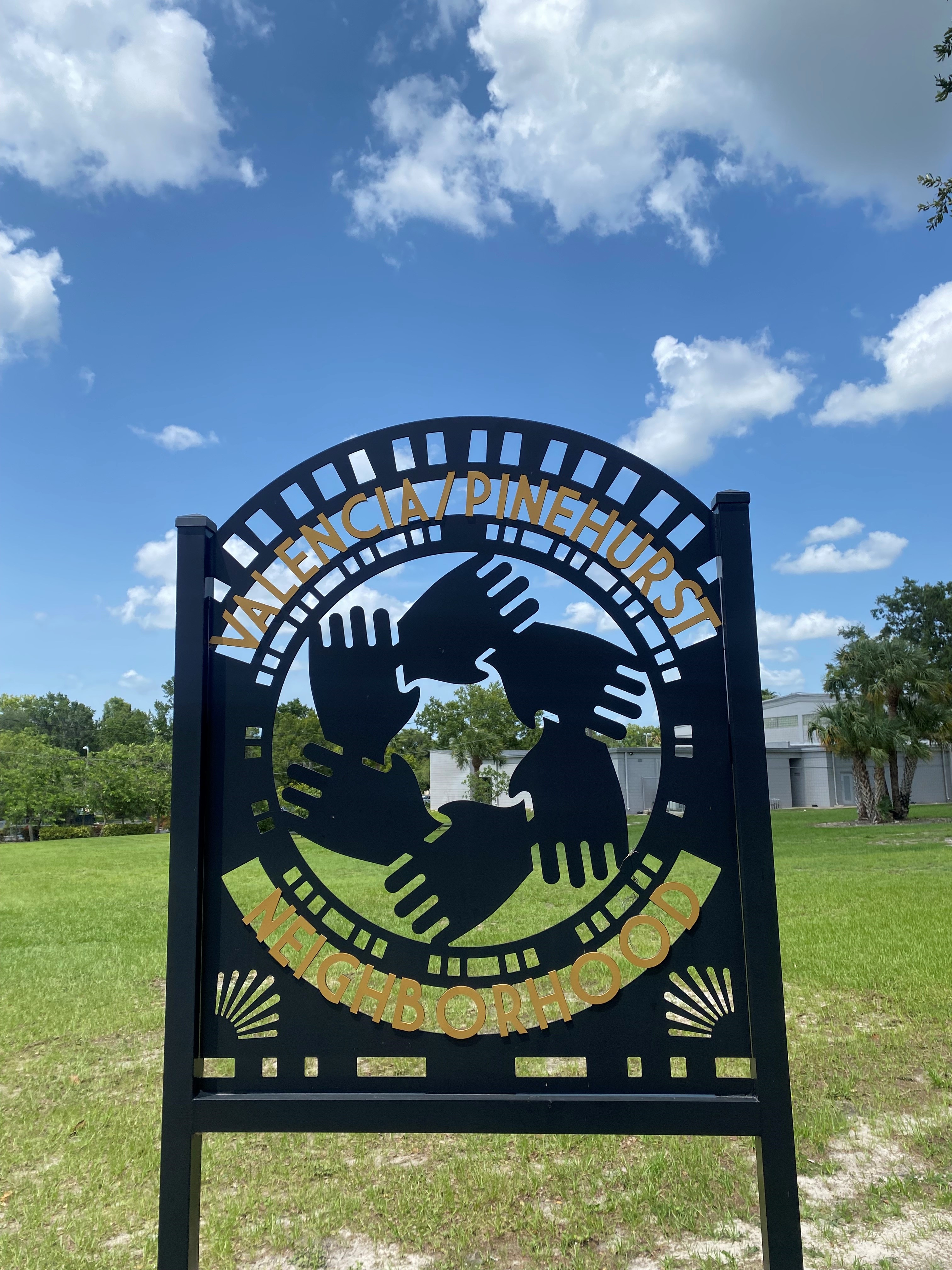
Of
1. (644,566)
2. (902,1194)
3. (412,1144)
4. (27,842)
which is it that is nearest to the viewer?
(644,566)

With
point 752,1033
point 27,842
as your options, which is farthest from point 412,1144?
point 27,842

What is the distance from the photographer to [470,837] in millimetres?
2689

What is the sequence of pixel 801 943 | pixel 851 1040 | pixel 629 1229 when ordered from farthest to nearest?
pixel 801 943, pixel 851 1040, pixel 629 1229

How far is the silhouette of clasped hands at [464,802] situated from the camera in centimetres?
269

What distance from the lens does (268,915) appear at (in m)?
2.69

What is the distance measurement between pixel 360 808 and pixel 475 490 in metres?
1.12

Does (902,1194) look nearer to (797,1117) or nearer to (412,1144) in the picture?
(797,1117)

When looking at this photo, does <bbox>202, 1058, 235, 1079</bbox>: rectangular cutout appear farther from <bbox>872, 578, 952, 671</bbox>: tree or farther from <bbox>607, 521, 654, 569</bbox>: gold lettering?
<bbox>872, 578, 952, 671</bbox>: tree

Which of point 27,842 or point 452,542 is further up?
point 452,542

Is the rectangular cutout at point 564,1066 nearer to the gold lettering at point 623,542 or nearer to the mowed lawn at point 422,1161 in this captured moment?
the mowed lawn at point 422,1161

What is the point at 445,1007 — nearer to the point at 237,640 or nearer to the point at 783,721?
the point at 237,640

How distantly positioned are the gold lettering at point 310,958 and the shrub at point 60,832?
3175 centimetres

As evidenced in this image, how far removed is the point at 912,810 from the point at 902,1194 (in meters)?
28.7

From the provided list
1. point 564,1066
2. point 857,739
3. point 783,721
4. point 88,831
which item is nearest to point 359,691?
point 564,1066
